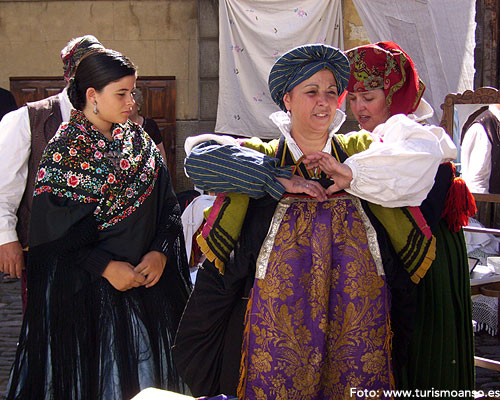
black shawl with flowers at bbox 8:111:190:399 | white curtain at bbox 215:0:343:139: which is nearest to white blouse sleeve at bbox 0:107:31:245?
black shawl with flowers at bbox 8:111:190:399

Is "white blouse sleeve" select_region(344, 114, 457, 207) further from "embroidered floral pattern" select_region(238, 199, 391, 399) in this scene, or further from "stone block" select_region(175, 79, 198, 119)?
"stone block" select_region(175, 79, 198, 119)

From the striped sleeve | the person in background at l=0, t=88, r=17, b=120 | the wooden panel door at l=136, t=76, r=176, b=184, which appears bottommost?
the striped sleeve

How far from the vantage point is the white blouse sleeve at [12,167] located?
2863mm

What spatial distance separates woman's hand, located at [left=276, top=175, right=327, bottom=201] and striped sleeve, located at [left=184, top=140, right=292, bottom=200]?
A: 19 mm

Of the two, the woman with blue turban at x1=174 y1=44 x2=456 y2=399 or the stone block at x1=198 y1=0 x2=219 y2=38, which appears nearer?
the woman with blue turban at x1=174 y1=44 x2=456 y2=399

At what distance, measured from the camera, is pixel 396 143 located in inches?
80.4

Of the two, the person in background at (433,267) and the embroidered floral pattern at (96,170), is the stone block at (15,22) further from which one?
the person in background at (433,267)

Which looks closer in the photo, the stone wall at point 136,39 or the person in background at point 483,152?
the person in background at point 483,152

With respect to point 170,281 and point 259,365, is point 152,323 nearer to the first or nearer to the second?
point 170,281

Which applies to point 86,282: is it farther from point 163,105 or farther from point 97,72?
point 163,105

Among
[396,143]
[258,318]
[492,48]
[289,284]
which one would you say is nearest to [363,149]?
[396,143]

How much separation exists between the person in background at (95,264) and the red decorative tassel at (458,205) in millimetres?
1325

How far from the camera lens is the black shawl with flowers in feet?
8.39

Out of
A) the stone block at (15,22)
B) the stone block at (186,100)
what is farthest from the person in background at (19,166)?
the stone block at (15,22)
